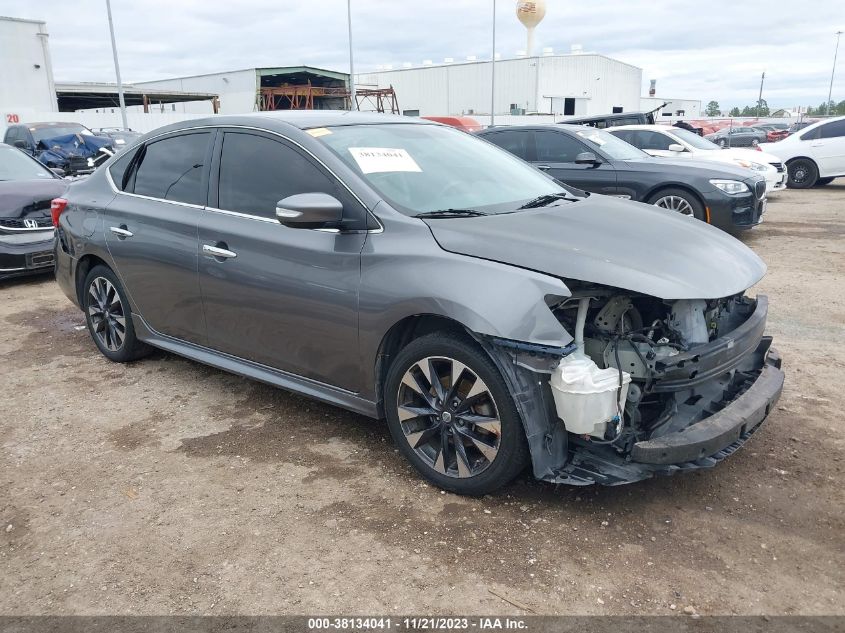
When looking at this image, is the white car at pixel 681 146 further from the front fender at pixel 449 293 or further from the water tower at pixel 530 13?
the water tower at pixel 530 13

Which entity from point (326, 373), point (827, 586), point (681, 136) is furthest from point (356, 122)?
point (681, 136)

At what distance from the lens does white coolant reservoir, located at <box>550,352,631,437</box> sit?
8.45 feet

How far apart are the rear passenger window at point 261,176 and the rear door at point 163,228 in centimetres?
20

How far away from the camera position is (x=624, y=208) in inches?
141

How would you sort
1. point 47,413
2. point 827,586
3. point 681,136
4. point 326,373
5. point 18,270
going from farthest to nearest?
point 681,136
point 18,270
point 47,413
point 326,373
point 827,586

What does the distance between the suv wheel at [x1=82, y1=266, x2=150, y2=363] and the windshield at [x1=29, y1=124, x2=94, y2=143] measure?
13.5 metres

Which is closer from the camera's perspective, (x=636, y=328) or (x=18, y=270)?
(x=636, y=328)

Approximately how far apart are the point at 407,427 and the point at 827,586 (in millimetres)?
1732

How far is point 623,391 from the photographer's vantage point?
267cm

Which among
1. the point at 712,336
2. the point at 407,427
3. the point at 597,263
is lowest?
the point at 407,427

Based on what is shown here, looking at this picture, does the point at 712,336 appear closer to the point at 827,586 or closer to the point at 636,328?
the point at 636,328

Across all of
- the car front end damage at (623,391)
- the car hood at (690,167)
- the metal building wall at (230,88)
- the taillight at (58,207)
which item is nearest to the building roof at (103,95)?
the metal building wall at (230,88)

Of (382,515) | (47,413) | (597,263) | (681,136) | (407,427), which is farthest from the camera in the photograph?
(681,136)

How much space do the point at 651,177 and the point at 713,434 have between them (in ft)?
20.6
